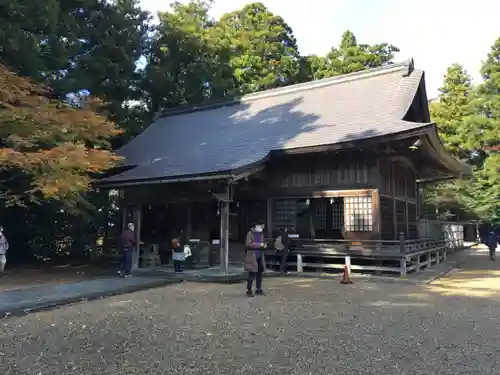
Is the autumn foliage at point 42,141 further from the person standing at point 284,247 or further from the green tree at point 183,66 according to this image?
the green tree at point 183,66

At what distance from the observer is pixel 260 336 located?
19.3 feet

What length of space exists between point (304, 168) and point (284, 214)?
1652 mm

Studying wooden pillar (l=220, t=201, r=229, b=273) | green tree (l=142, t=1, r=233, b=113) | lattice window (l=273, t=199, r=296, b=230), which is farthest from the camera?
green tree (l=142, t=1, r=233, b=113)

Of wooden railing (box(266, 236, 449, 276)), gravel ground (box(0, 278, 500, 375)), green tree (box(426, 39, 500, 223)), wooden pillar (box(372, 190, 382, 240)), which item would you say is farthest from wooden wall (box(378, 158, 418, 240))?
green tree (box(426, 39, 500, 223))

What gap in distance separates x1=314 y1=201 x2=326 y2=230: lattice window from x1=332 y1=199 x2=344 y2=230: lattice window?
0.34 metres

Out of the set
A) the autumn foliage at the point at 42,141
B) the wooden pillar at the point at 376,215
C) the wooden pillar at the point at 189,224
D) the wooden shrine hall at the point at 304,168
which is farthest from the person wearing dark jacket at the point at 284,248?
the autumn foliage at the point at 42,141

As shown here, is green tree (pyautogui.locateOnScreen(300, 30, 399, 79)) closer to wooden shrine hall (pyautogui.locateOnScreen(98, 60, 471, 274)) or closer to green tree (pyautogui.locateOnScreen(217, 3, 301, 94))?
green tree (pyautogui.locateOnScreen(217, 3, 301, 94))

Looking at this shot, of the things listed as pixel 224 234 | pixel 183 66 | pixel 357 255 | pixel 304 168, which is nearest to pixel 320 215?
pixel 304 168

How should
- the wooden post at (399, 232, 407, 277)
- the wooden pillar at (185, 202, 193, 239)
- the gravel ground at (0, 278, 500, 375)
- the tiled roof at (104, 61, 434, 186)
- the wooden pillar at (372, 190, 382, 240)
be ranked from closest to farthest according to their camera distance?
1. the gravel ground at (0, 278, 500, 375)
2. the wooden post at (399, 232, 407, 277)
3. the wooden pillar at (372, 190, 382, 240)
4. the tiled roof at (104, 61, 434, 186)
5. the wooden pillar at (185, 202, 193, 239)

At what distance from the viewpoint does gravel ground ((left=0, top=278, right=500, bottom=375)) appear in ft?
15.3

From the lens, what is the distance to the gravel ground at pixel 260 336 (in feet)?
15.3

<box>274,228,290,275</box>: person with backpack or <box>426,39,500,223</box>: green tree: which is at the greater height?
<box>426,39,500,223</box>: green tree

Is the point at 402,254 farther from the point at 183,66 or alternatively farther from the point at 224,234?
the point at 183,66

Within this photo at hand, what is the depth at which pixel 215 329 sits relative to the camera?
20.7 feet
